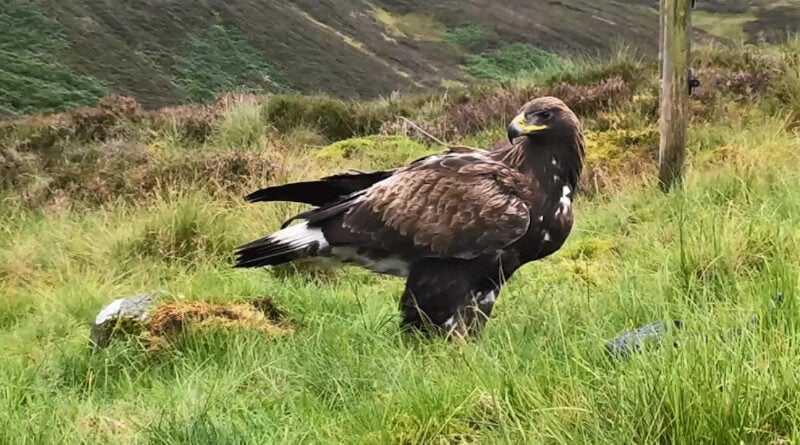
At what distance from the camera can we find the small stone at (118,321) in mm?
3797

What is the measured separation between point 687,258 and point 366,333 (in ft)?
4.57

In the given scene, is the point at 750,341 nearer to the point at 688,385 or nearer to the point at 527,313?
the point at 688,385

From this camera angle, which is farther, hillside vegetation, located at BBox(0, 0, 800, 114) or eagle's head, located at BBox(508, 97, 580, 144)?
hillside vegetation, located at BBox(0, 0, 800, 114)

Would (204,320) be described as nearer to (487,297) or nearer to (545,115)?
(487,297)

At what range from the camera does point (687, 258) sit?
349cm

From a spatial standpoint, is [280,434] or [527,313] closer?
[280,434]

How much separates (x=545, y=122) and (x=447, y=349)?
105 centimetres

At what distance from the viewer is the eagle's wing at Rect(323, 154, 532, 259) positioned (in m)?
3.10

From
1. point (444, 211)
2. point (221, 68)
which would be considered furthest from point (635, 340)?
point (221, 68)

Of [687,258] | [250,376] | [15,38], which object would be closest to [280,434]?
[250,376]

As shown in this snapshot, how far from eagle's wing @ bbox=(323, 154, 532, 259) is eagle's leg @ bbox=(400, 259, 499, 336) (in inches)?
3.3

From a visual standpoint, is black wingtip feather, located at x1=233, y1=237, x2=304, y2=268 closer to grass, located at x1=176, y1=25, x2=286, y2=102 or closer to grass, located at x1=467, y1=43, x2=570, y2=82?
grass, located at x1=176, y1=25, x2=286, y2=102

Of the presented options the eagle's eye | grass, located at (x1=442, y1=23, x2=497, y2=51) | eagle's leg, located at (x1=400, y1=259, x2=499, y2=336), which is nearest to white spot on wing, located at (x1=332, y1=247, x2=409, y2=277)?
eagle's leg, located at (x1=400, y1=259, x2=499, y2=336)

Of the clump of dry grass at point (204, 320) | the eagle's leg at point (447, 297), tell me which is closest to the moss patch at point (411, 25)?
the clump of dry grass at point (204, 320)
